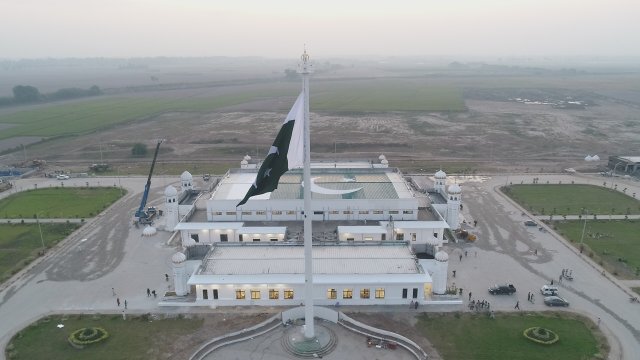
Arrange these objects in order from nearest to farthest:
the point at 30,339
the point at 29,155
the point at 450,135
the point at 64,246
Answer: the point at 30,339 < the point at 64,246 < the point at 29,155 < the point at 450,135

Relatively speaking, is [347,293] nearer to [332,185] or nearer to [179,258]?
[179,258]

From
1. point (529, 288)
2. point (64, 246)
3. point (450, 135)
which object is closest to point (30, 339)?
point (64, 246)

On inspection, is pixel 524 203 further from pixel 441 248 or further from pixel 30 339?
pixel 30 339

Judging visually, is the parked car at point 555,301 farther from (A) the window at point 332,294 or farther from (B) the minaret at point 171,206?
(B) the minaret at point 171,206

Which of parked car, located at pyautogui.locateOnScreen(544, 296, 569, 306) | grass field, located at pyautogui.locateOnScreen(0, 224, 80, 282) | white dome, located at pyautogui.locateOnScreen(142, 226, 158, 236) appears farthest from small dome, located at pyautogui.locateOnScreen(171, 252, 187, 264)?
parked car, located at pyautogui.locateOnScreen(544, 296, 569, 306)

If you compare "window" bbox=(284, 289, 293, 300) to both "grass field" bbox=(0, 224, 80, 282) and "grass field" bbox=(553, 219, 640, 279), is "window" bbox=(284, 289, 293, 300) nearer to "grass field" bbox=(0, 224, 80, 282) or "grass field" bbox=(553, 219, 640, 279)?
"grass field" bbox=(0, 224, 80, 282)
